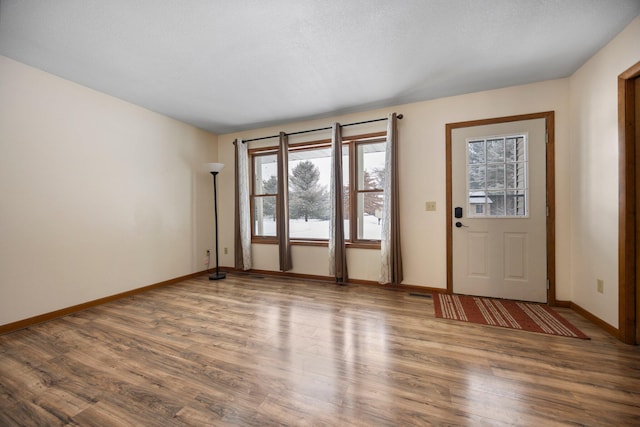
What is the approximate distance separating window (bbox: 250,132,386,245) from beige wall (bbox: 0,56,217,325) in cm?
126

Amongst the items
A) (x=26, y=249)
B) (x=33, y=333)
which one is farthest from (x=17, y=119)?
(x=33, y=333)

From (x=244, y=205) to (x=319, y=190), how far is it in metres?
1.37

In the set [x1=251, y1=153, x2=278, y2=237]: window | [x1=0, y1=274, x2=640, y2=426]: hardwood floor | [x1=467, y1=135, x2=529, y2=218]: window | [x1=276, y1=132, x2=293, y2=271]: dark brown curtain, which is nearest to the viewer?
[x1=0, y1=274, x2=640, y2=426]: hardwood floor

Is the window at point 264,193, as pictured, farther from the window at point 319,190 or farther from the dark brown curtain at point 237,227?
the dark brown curtain at point 237,227

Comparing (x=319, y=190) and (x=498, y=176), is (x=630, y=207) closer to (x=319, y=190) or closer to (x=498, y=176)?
(x=498, y=176)

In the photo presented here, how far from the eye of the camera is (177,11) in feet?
6.11

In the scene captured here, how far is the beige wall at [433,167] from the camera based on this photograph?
9.48 ft

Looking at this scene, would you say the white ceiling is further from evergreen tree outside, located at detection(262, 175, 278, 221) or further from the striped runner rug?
the striped runner rug

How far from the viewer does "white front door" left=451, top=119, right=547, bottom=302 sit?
9.76 feet

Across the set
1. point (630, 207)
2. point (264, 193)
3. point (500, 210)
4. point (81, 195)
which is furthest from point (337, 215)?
→ point (81, 195)

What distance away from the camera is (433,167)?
3.43 meters

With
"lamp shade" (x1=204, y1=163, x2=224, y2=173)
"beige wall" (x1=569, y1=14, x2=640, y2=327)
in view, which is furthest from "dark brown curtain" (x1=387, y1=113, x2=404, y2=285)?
"lamp shade" (x1=204, y1=163, x2=224, y2=173)

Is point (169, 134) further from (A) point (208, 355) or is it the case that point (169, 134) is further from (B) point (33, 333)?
(A) point (208, 355)

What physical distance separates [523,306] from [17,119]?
18.4 ft
